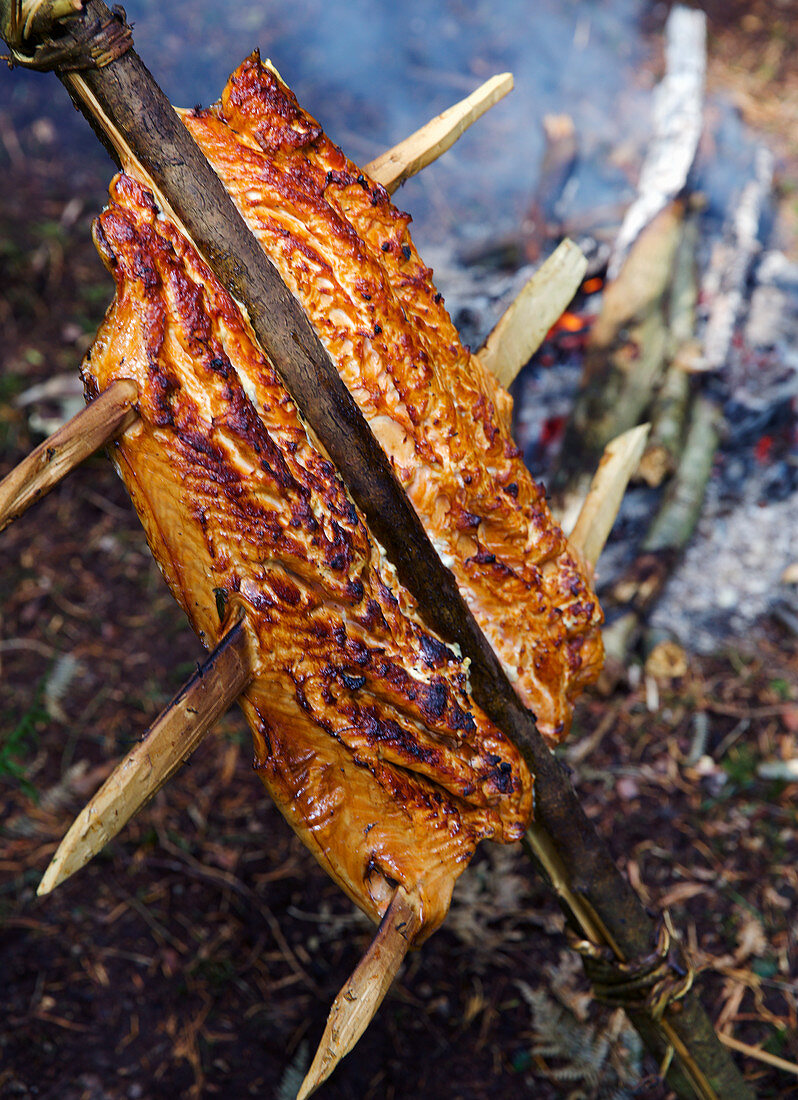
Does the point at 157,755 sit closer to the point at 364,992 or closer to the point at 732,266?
the point at 364,992

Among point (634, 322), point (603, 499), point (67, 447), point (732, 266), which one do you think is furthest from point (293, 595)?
point (732, 266)

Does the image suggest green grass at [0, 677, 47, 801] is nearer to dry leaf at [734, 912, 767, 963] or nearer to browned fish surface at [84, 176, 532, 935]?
browned fish surface at [84, 176, 532, 935]

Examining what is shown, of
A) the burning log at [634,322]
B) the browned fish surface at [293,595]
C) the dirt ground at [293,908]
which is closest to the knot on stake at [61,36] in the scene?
the browned fish surface at [293,595]

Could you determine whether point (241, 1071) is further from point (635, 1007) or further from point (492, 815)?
point (492, 815)

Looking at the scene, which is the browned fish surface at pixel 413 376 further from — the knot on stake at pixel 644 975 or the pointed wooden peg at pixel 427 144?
the knot on stake at pixel 644 975

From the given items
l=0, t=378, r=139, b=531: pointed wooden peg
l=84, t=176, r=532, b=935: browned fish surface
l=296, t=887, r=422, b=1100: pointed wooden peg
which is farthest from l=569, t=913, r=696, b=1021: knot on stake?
l=0, t=378, r=139, b=531: pointed wooden peg
